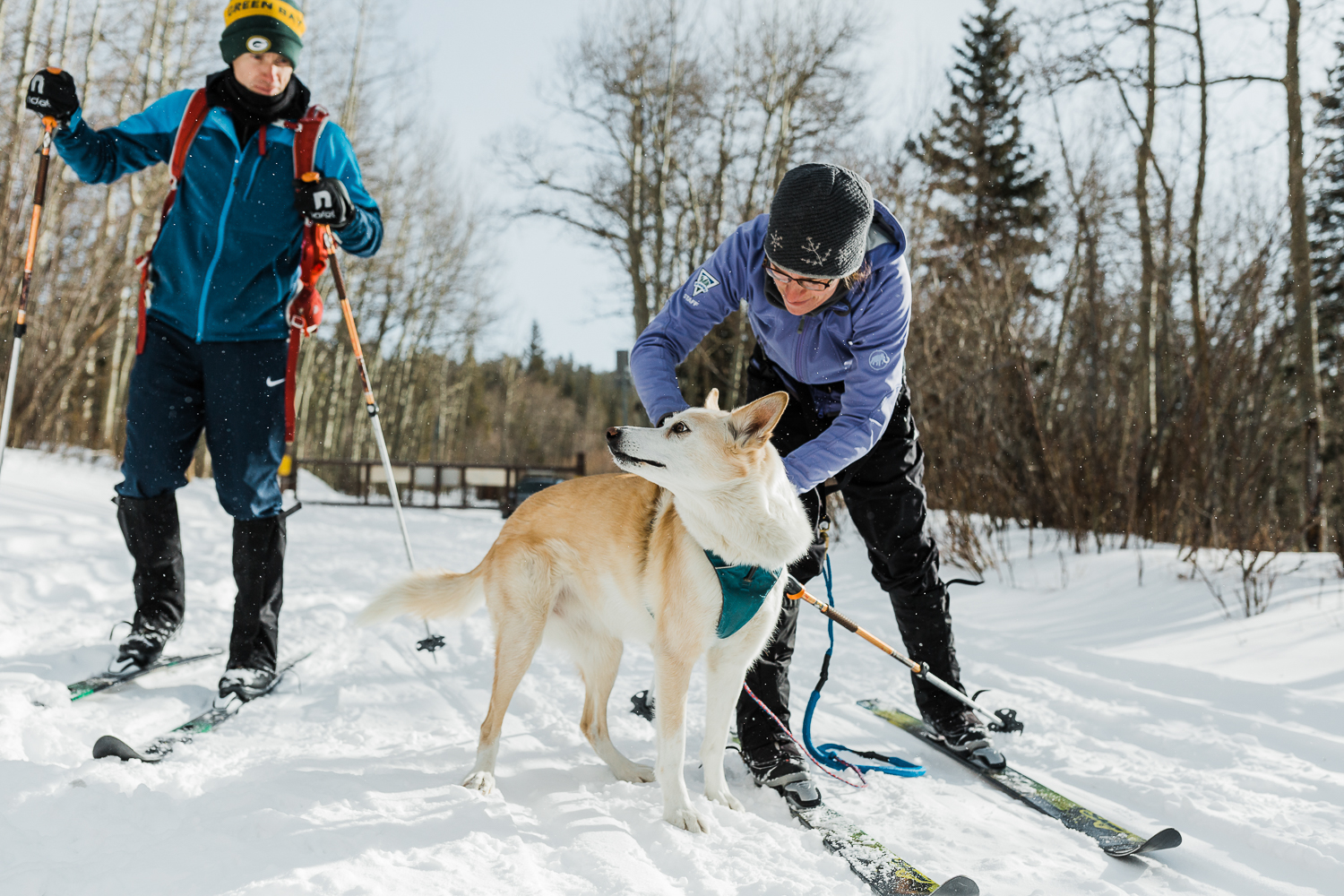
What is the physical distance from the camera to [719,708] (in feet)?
7.59

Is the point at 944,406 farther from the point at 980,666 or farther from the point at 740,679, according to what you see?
the point at 740,679

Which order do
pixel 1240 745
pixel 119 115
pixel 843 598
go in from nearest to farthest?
pixel 1240 745 → pixel 843 598 → pixel 119 115

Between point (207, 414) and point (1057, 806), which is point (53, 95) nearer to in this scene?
point (207, 414)

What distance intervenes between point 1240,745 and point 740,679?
82.0 inches

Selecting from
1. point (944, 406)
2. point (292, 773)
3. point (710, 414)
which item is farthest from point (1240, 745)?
point (944, 406)

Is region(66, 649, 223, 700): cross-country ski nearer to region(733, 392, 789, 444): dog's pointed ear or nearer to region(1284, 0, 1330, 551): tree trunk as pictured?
region(733, 392, 789, 444): dog's pointed ear

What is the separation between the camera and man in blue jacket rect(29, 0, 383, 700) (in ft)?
9.29

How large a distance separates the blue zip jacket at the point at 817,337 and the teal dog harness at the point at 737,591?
327 millimetres

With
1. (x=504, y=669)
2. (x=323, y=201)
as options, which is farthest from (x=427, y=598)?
(x=323, y=201)

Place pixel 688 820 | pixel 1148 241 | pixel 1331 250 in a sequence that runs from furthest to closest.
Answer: pixel 1331 250, pixel 1148 241, pixel 688 820

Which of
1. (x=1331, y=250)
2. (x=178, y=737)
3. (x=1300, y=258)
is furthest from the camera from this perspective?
(x=1331, y=250)

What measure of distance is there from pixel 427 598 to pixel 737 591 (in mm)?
1079

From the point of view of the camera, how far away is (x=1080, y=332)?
7008 mm

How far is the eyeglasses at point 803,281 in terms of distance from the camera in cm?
229
